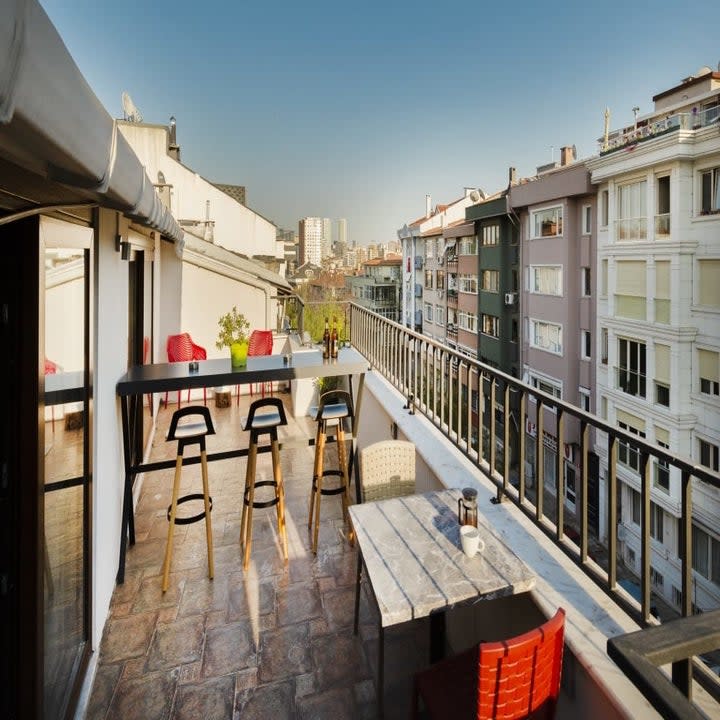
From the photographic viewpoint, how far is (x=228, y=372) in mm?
3475

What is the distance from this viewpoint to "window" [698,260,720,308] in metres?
15.5

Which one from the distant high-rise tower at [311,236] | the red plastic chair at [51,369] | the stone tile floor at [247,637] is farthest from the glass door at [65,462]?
the distant high-rise tower at [311,236]

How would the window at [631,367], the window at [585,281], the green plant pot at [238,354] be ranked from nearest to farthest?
1. the green plant pot at [238,354]
2. the window at [631,367]
3. the window at [585,281]

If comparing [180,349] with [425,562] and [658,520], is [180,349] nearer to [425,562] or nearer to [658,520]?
[425,562]

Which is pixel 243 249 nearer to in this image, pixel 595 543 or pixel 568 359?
pixel 568 359

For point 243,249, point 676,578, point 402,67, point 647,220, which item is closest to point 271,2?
point 243,249

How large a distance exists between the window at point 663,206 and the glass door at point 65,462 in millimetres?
19129

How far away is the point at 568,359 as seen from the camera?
20.8 m

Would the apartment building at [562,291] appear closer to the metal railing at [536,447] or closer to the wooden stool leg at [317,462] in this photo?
the metal railing at [536,447]

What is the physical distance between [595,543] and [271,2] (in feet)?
68.8

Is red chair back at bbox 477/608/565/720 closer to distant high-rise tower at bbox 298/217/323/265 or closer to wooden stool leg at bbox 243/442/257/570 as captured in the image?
wooden stool leg at bbox 243/442/257/570

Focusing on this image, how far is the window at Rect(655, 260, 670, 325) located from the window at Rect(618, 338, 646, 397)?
1.38m

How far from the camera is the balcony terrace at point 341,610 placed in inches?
67.5

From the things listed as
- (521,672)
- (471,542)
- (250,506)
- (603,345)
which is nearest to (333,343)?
(250,506)
